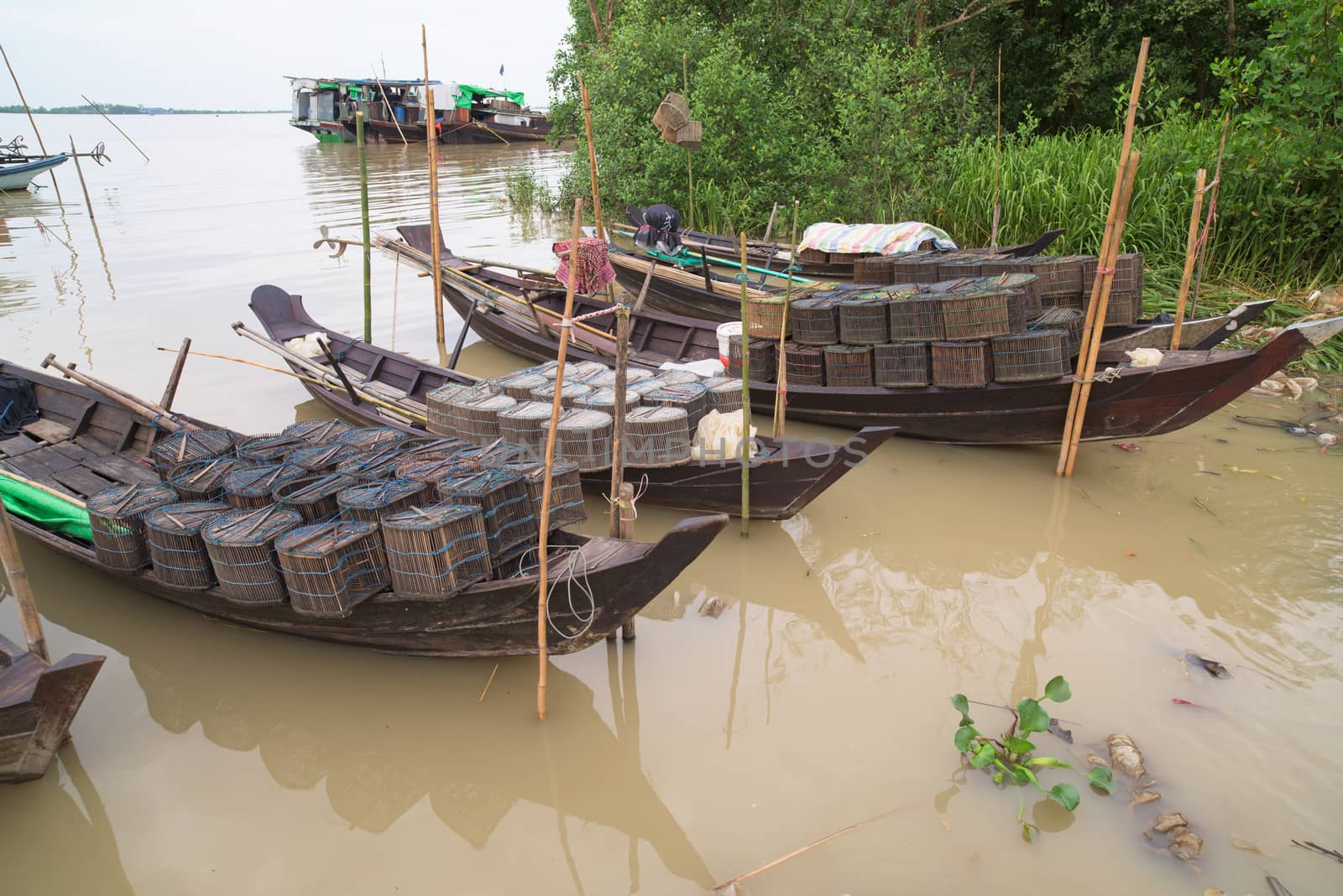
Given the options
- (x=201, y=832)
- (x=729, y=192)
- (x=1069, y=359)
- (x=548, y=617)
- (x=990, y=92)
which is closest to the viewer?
(x=201, y=832)

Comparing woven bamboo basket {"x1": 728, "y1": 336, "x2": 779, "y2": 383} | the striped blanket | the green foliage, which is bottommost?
the green foliage

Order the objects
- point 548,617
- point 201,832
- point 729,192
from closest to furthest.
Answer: point 201,832
point 548,617
point 729,192

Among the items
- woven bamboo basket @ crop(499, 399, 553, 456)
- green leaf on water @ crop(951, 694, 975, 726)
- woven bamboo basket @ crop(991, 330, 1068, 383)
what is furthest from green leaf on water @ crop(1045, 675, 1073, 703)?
woven bamboo basket @ crop(499, 399, 553, 456)

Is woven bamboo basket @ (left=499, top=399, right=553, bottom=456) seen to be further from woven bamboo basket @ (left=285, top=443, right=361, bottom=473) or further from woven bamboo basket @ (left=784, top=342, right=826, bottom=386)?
woven bamboo basket @ (left=784, top=342, right=826, bottom=386)

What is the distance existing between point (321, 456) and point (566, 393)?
1.86 metres

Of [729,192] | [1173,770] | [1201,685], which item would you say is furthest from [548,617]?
[729,192]

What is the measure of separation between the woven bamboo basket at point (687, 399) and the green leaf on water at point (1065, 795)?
10.9ft

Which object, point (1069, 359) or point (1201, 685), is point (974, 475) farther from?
point (1201, 685)

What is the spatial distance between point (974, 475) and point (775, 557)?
7.55ft

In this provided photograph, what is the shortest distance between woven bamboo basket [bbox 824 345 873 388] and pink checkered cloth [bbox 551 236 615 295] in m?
3.08

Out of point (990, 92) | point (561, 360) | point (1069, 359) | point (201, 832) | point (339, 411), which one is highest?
point (990, 92)

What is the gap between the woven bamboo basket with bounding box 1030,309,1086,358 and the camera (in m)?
7.11

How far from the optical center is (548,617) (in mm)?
4578

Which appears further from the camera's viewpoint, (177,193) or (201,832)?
(177,193)
